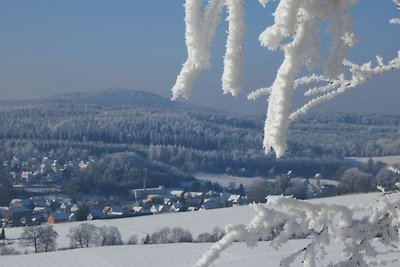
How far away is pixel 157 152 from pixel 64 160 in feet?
42.3

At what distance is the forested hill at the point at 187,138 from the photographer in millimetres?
84938

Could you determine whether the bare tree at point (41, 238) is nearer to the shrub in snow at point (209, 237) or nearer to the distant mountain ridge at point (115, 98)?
the shrub in snow at point (209, 237)

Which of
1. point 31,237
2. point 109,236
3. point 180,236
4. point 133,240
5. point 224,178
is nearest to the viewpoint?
point 180,236

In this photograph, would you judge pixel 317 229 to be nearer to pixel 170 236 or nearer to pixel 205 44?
pixel 205 44

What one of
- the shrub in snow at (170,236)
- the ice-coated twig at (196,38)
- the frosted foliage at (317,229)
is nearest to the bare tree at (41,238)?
the shrub in snow at (170,236)

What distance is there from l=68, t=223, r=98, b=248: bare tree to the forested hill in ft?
136

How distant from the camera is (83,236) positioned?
34.0 meters

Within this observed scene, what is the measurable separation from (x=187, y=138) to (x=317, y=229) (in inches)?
3858

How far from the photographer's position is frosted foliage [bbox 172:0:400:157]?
1032mm

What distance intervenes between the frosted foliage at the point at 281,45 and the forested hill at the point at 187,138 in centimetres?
7458

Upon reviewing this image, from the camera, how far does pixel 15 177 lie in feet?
247

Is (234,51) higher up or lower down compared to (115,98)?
lower down

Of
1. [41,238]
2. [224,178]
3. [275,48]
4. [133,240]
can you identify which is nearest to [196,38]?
[275,48]

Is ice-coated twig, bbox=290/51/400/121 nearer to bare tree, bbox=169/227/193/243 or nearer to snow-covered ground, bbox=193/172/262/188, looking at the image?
bare tree, bbox=169/227/193/243
